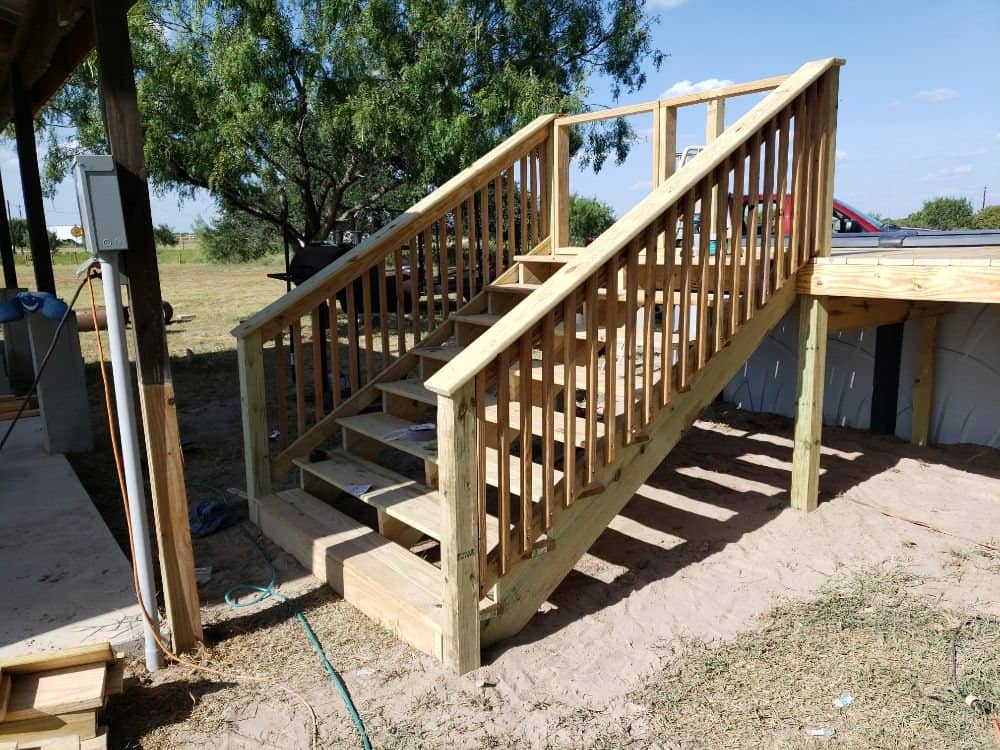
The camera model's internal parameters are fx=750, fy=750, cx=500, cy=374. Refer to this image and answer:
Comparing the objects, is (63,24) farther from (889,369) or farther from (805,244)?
(889,369)

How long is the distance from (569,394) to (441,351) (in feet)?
5.63

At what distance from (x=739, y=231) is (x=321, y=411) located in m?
2.54

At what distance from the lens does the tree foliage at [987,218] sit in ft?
98.8

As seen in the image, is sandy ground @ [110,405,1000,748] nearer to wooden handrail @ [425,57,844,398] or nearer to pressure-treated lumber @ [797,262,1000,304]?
wooden handrail @ [425,57,844,398]

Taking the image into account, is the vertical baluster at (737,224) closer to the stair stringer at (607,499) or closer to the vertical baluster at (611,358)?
the stair stringer at (607,499)

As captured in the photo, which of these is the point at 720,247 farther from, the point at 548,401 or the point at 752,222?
the point at 548,401

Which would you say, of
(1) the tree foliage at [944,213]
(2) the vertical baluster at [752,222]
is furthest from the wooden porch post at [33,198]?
(1) the tree foliage at [944,213]

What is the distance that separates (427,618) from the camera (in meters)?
2.88

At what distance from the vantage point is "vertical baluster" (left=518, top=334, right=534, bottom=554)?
9.07ft

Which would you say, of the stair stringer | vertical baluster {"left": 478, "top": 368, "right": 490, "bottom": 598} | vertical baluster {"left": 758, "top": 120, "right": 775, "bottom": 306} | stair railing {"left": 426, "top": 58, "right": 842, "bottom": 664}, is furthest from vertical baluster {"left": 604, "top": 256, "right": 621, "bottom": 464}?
vertical baluster {"left": 758, "top": 120, "right": 775, "bottom": 306}

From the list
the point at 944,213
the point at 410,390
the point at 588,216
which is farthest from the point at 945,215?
the point at 410,390

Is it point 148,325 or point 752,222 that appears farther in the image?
point 752,222

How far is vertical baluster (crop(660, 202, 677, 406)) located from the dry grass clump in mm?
1098

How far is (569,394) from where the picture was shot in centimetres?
301
